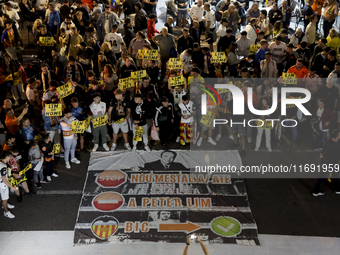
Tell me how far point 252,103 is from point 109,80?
4.23 m

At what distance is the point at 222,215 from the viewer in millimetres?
9656

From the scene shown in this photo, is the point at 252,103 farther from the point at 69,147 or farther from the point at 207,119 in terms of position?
the point at 69,147

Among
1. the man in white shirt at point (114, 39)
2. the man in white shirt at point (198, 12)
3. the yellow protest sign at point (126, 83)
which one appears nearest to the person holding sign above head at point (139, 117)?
the yellow protest sign at point (126, 83)

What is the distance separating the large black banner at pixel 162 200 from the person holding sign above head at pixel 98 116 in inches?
17.2

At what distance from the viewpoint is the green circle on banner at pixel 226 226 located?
922 cm

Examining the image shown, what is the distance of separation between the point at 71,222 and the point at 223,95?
542cm

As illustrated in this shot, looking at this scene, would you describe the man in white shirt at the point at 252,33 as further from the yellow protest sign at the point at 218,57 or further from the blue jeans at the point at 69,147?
the blue jeans at the point at 69,147

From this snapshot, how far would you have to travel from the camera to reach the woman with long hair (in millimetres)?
12406

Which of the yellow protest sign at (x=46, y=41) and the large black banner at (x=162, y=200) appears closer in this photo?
the large black banner at (x=162, y=200)

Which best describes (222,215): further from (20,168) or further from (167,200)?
(20,168)

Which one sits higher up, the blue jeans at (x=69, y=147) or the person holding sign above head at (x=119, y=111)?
the person holding sign above head at (x=119, y=111)

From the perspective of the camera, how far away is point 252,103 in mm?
11633

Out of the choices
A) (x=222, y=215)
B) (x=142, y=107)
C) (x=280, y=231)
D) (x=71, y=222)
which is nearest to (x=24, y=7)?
(x=142, y=107)

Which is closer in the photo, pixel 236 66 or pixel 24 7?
pixel 236 66
